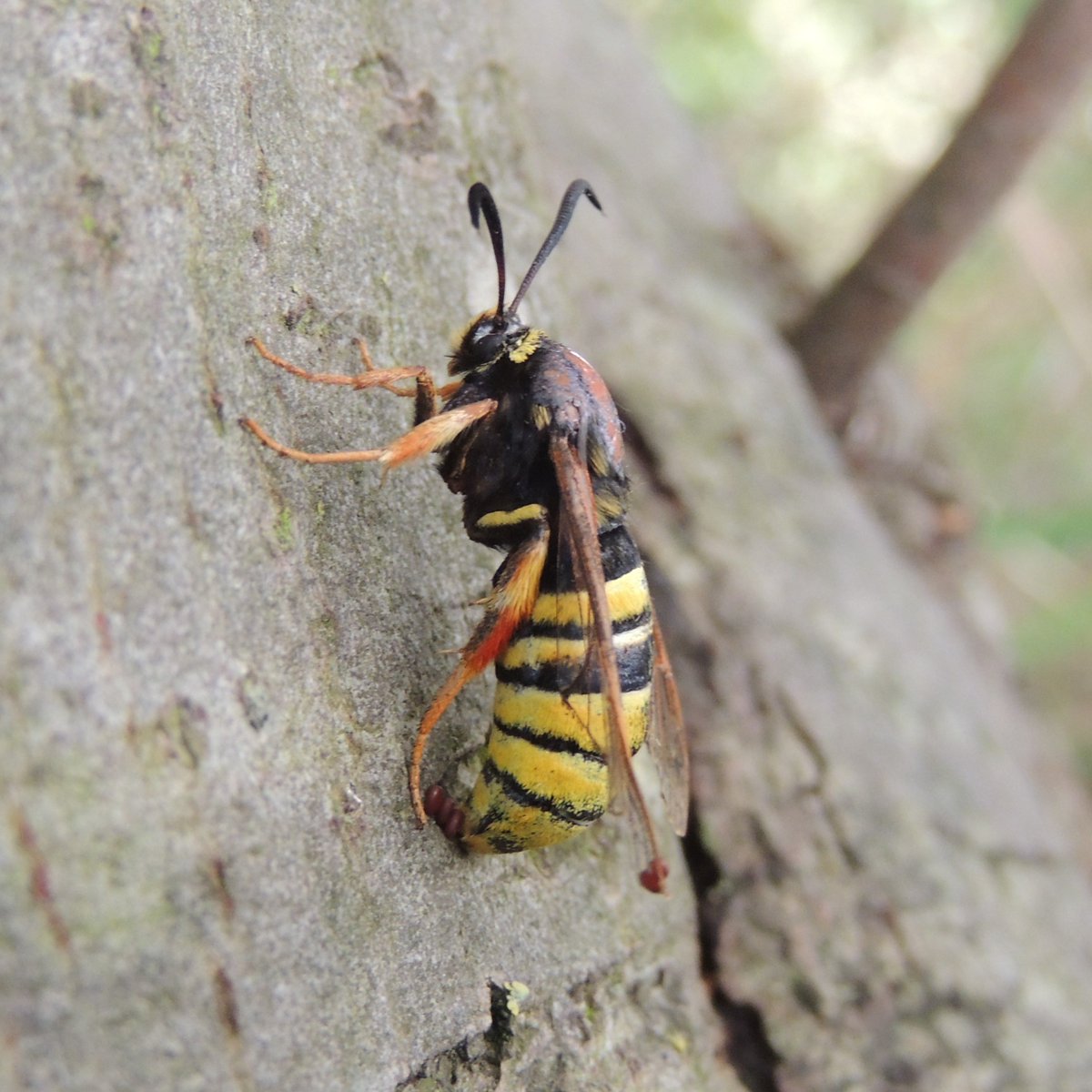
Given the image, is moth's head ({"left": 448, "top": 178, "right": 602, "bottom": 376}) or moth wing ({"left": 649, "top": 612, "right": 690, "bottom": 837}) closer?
moth's head ({"left": 448, "top": 178, "right": 602, "bottom": 376})

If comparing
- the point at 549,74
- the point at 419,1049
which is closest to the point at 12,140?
the point at 419,1049

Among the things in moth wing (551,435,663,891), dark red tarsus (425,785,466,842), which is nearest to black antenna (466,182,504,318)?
moth wing (551,435,663,891)

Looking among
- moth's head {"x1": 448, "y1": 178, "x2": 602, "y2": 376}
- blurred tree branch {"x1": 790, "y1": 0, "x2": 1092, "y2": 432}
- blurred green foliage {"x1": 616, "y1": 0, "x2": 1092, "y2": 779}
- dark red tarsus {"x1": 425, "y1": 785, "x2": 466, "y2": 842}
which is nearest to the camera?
dark red tarsus {"x1": 425, "y1": 785, "x2": 466, "y2": 842}

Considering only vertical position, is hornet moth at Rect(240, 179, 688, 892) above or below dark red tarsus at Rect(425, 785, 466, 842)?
above

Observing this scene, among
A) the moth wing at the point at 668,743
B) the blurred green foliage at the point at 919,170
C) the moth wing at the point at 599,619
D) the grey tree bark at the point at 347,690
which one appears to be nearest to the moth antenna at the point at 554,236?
the grey tree bark at the point at 347,690

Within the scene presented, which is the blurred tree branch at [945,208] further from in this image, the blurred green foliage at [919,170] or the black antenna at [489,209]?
the blurred green foliage at [919,170]

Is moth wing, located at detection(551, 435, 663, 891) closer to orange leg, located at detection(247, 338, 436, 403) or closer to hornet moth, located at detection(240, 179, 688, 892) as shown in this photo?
hornet moth, located at detection(240, 179, 688, 892)

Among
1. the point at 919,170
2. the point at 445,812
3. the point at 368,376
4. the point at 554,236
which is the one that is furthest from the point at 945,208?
the point at 919,170

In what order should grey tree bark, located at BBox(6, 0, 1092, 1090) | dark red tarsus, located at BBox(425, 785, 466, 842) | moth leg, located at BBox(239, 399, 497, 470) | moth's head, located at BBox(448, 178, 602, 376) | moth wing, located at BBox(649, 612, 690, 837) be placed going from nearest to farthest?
1. grey tree bark, located at BBox(6, 0, 1092, 1090)
2. moth leg, located at BBox(239, 399, 497, 470)
3. dark red tarsus, located at BBox(425, 785, 466, 842)
4. moth's head, located at BBox(448, 178, 602, 376)
5. moth wing, located at BBox(649, 612, 690, 837)
